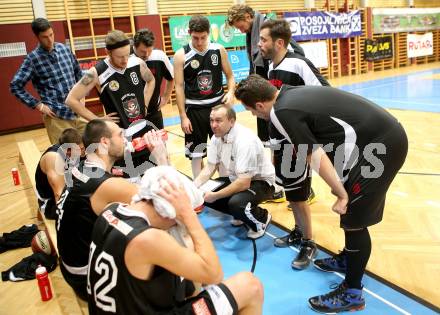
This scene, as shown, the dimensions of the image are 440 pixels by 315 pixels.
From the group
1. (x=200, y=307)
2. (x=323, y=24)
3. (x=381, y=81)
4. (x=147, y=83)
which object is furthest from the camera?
(x=323, y=24)

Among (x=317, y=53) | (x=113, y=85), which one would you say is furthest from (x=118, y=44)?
(x=317, y=53)

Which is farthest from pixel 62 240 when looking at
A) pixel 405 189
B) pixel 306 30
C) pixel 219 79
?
pixel 306 30

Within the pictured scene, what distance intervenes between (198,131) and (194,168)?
474mm

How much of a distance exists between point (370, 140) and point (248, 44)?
250 cm

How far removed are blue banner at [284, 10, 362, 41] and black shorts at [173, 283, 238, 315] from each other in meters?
13.4

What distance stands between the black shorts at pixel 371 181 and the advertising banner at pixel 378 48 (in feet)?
52.6

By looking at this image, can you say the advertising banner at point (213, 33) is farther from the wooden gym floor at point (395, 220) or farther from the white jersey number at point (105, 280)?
the white jersey number at point (105, 280)

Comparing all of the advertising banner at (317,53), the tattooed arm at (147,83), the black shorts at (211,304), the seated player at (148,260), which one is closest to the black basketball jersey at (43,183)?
the tattooed arm at (147,83)

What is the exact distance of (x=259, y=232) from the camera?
3695 millimetres

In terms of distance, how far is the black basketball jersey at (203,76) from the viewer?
169 inches

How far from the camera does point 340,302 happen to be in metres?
2.56

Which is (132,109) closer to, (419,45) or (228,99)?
(228,99)

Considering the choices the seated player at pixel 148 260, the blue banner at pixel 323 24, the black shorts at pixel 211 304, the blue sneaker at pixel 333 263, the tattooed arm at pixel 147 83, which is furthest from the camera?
the blue banner at pixel 323 24

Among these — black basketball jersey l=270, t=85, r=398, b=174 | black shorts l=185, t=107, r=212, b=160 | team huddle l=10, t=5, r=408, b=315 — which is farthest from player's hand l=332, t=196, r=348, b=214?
black shorts l=185, t=107, r=212, b=160
